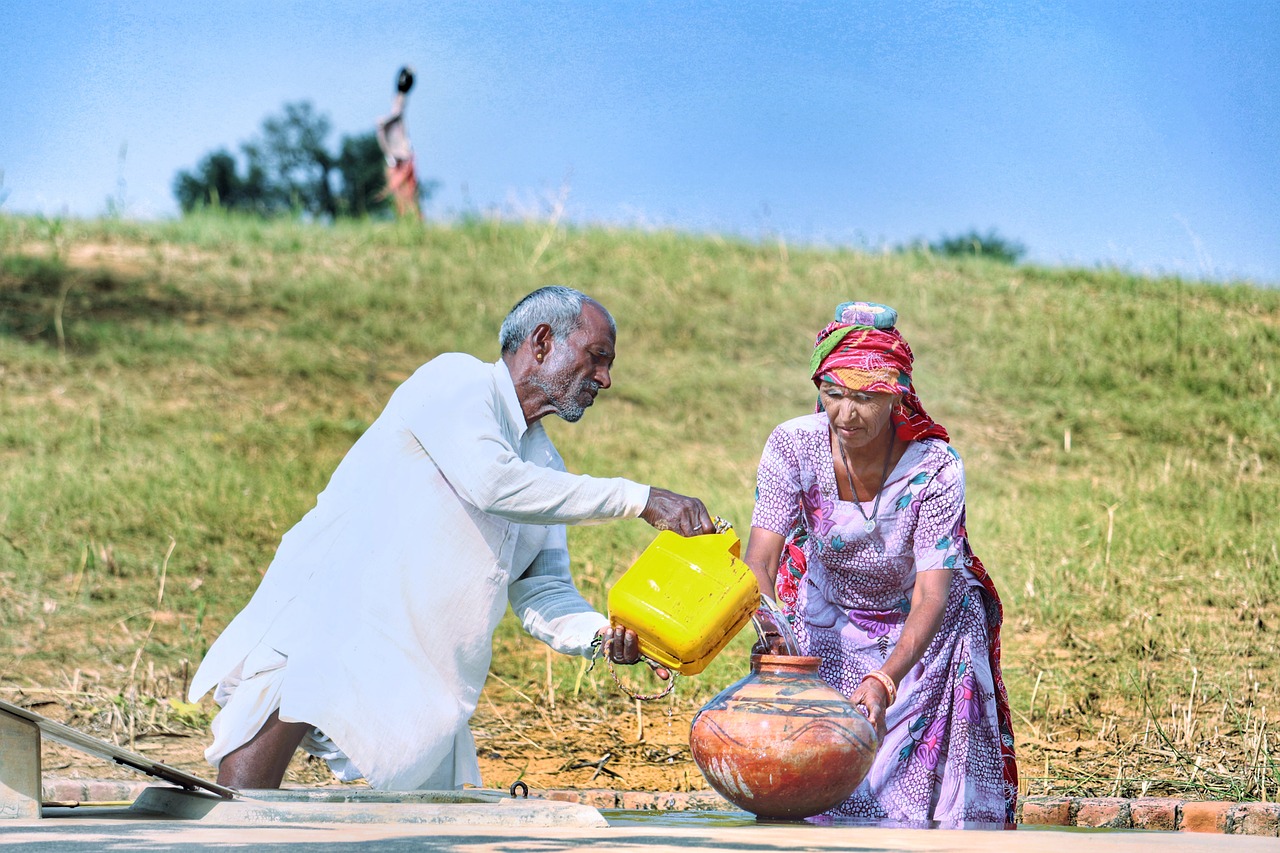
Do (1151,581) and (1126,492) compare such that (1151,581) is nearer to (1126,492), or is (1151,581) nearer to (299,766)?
(1126,492)

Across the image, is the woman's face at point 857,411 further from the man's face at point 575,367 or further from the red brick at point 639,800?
the red brick at point 639,800

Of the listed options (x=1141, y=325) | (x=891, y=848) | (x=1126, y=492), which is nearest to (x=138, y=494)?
(x=1126, y=492)

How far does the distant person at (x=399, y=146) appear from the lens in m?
15.6

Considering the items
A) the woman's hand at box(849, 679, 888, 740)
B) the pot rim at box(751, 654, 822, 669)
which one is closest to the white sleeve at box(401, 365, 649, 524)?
the pot rim at box(751, 654, 822, 669)

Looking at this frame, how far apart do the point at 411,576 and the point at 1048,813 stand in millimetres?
2294

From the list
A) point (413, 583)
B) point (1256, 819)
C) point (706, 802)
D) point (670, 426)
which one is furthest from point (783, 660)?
point (670, 426)

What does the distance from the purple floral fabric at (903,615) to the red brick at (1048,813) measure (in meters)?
0.42

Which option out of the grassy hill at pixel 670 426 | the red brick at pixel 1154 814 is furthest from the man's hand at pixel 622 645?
the grassy hill at pixel 670 426

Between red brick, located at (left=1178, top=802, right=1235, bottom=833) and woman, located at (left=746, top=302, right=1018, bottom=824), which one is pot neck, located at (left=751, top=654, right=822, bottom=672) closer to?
woman, located at (left=746, top=302, right=1018, bottom=824)

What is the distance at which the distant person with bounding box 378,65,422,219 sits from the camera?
15570 millimetres

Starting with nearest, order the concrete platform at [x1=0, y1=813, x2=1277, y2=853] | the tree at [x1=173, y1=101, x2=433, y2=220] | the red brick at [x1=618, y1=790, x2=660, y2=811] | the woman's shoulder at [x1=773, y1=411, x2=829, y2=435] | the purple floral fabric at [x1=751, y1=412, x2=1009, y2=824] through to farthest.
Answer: the concrete platform at [x1=0, y1=813, x2=1277, y2=853], the purple floral fabric at [x1=751, y1=412, x2=1009, y2=824], the woman's shoulder at [x1=773, y1=411, x2=829, y2=435], the red brick at [x1=618, y1=790, x2=660, y2=811], the tree at [x1=173, y1=101, x2=433, y2=220]

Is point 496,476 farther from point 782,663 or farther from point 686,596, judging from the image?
point 782,663

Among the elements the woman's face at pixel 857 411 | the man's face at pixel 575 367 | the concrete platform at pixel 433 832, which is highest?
the man's face at pixel 575 367

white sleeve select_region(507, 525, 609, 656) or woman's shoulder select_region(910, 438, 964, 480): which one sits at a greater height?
woman's shoulder select_region(910, 438, 964, 480)
